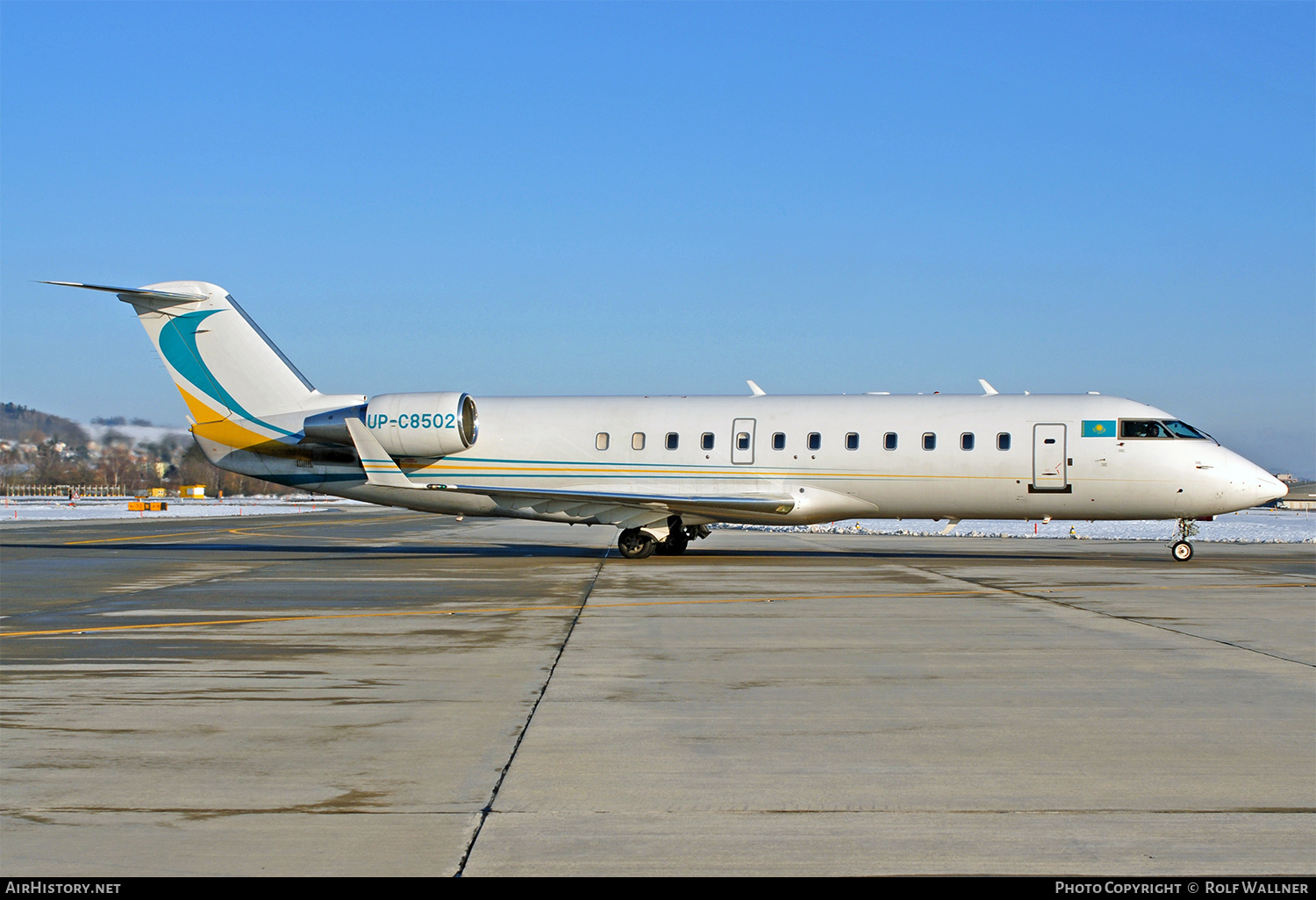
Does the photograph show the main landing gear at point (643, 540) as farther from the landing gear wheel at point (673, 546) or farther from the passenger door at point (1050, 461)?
the passenger door at point (1050, 461)

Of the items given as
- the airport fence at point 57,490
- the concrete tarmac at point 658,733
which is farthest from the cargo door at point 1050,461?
the airport fence at point 57,490

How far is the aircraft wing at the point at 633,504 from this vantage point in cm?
2142

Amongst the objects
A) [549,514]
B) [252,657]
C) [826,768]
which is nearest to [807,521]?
[549,514]

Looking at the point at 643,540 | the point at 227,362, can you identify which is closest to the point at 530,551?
the point at 643,540

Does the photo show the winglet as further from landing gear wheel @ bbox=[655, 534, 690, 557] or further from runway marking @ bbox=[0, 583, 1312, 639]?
runway marking @ bbox=[0, 583, 1312, 639]

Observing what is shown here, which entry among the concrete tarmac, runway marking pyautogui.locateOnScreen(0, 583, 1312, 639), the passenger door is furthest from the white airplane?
the concrete tarmac

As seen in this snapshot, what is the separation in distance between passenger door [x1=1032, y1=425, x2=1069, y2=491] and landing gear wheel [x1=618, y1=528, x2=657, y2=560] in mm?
7664

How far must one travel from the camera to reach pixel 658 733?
22.0 feet

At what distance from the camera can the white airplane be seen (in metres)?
20.9

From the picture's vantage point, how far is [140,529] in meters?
36.9

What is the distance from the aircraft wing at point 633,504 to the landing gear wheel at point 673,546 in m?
1.22

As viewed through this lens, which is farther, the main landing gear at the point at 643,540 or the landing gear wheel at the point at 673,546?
the landing gear wheel at the point at 673,546

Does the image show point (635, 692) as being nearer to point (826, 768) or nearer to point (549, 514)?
point (826, 768)
